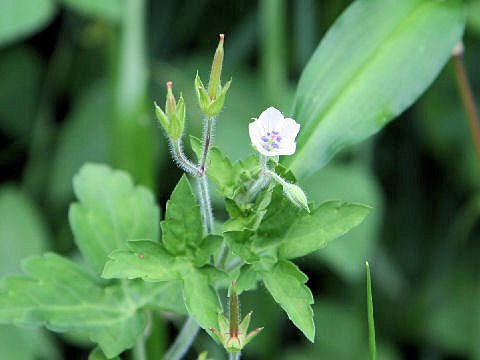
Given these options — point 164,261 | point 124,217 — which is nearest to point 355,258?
point 124,217

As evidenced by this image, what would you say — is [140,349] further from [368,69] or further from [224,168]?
[368,69]

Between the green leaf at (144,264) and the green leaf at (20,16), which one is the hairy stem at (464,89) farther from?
the green leaf at (20,16)

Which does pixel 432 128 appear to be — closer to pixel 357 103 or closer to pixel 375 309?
pixel 375 309

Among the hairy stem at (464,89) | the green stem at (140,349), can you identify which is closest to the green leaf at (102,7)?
the hairy stem at (464,89)

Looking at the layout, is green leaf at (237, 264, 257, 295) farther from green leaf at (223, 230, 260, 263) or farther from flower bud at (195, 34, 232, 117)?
flower bud at (195, 34, 232, 117)

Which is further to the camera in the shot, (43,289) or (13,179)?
(13,179)

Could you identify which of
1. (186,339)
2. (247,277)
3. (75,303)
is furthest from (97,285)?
(247,277)
